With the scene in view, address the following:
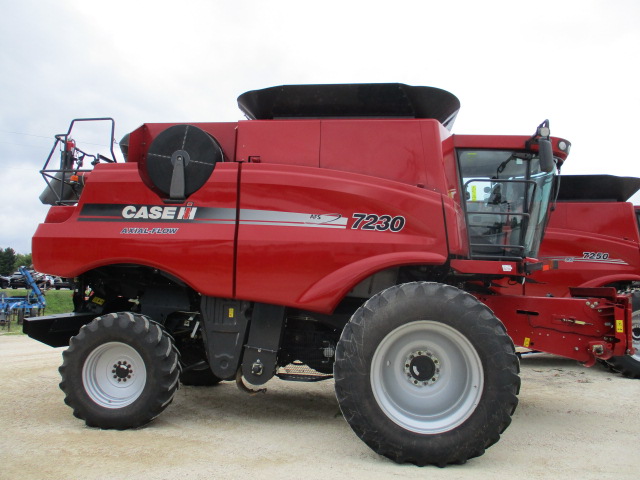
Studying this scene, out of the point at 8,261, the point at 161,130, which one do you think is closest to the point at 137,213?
the point at 161,130

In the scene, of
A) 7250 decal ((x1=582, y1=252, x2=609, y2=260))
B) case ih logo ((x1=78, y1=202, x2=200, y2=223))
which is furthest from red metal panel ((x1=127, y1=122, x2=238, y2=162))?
7250 decal ((x1=582, y1=252, x2=609, y2=260))

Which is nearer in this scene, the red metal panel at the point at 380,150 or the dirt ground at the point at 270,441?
the dirt ground at the point at 270,441

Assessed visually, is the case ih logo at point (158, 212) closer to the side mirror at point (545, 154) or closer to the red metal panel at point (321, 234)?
the red metal panel at point (321, 234)

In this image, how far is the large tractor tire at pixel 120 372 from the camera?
439cm

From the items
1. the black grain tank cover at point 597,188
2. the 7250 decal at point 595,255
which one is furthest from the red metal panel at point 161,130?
the 7250 decal at point 595,255

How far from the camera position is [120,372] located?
4.57 metres

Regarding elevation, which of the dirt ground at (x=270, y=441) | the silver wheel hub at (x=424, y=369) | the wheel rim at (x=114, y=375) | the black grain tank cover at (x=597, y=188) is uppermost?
the black grain tank cover at (x=597, y=188)

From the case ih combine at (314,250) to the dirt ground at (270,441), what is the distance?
0.41m

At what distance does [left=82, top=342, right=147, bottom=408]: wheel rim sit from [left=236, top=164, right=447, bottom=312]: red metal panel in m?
1.15

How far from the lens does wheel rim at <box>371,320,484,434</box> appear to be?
385 cm

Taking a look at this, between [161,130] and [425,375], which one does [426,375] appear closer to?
[425,375]

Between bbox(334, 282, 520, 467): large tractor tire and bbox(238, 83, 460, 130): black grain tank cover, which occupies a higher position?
bbox(238, 83, 460, 130): black grain tank cover

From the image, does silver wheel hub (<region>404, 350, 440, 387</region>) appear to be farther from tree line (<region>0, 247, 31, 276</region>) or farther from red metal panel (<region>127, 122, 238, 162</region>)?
tree line (<region>0, 247, 31, 276</region>)

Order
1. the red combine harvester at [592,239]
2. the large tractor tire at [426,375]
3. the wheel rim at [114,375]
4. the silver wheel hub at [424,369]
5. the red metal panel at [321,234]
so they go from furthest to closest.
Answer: the red combine harvester at [592,239]
the wheel rim at [114,375]
the red metal panel at [321,234]
the silver wheel hub at [424,369]
the large tractor tire at [426,375]
